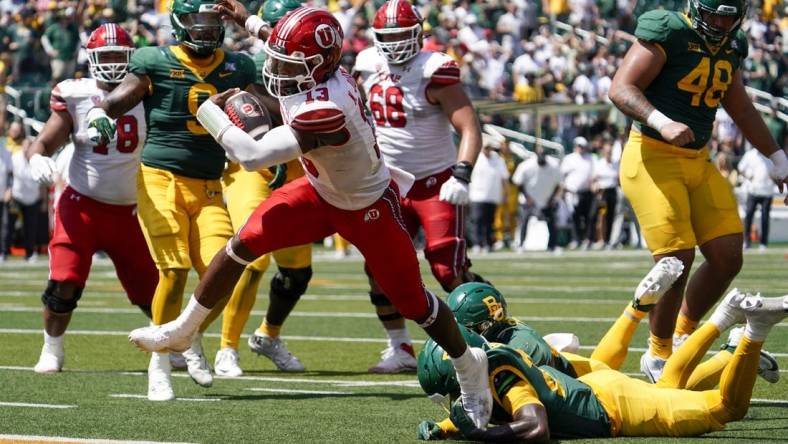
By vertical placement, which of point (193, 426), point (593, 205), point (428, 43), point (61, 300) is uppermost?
point (193, 426)

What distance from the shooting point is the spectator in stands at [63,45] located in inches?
896

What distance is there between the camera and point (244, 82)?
7594mm

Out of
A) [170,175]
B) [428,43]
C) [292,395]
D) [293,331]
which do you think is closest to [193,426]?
[292,395]

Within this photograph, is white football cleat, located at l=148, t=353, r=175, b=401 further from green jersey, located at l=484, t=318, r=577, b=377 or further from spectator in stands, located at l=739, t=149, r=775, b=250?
spectator in stands, located at l=739, t=149, r=775, b=250

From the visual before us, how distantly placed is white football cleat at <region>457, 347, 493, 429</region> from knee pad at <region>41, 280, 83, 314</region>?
11.3ft

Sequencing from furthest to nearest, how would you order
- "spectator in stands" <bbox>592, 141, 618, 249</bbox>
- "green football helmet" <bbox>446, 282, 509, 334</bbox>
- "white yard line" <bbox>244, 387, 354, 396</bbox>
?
"spectator in stands" <bbox>592, 141, 618, 249</bbox> → "white yard line" <bbox>244, 387, 354, 396</bbox> → "green football helmet" <bbox>446, 282, 509, 334</bbox>

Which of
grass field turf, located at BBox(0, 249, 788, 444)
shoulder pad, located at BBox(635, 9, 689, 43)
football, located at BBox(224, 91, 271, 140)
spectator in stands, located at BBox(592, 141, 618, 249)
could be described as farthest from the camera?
spectator in stands, located at BBox(592, 141, 618, 249)

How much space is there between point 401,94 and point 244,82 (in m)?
1.03

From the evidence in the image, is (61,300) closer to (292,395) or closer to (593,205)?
(292,395)

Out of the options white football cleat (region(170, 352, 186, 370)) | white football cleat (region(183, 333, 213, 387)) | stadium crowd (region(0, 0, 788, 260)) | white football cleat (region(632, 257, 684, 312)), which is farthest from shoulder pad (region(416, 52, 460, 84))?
stadium crowd (region(0, 0, 788, 260))

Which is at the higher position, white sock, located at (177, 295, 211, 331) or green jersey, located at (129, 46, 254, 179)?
green jersey, located at (129, 46, 254, 179)

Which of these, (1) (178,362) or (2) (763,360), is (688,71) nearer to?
(2) (763,360)

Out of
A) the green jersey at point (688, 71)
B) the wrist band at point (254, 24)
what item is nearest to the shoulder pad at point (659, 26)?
the green jersey at point (688, 71)

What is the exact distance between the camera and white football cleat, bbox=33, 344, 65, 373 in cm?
797
